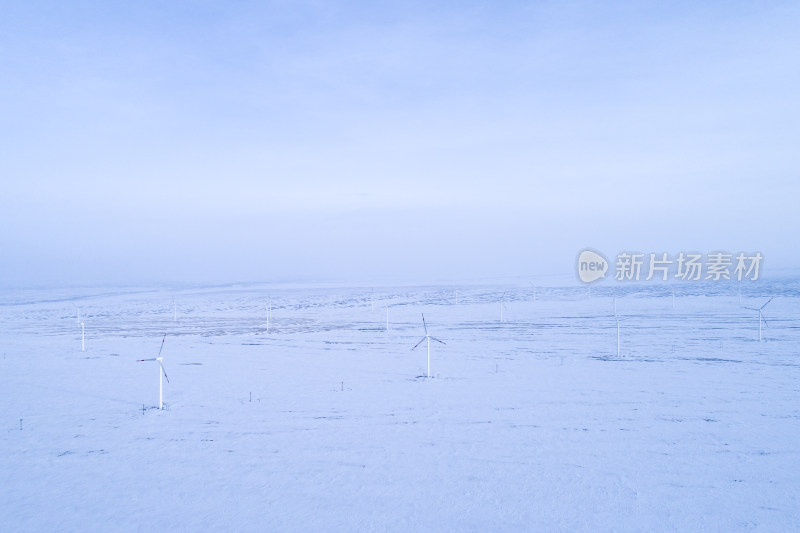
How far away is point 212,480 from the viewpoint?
9930mm

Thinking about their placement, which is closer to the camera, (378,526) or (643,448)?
(378,526)

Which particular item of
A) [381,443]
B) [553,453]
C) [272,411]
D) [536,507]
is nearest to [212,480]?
[381,443]

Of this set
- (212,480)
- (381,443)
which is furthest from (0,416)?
(381,443)

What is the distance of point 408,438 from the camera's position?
12.1m

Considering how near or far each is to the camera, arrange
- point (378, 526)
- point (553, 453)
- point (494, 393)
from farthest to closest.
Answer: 1. point (494, 393)
2. point (553, 453)
3. point (378, 526)

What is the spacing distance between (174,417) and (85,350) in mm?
15975

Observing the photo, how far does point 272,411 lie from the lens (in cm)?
1456

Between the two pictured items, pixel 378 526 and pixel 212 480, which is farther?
pixel 212 480

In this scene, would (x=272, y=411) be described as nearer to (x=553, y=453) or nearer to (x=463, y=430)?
(x=463, y=430)

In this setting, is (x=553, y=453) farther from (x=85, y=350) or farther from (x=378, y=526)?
(x=85, y=350)

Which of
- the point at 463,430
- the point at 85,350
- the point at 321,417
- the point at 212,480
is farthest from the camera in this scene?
the point at 85,350

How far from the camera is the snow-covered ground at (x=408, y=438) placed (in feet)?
28.2

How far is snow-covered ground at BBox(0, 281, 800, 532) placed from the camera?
859cm

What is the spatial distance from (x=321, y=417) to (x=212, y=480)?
13.8 ft
